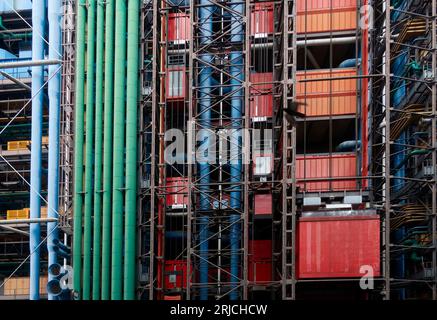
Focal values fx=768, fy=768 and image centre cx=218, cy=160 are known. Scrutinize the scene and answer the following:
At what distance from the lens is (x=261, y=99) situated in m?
29.1

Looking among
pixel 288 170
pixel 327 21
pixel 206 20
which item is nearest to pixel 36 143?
pixel 206 20

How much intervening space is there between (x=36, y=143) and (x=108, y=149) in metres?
3.37

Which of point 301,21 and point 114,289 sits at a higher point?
point 301,21

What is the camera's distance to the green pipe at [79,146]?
88.7ft

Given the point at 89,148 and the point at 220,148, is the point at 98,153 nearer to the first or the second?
the point at 89,148

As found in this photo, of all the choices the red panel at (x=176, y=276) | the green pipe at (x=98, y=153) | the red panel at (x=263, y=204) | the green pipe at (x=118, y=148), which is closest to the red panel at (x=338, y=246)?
the red panel at (x=263, y=204)

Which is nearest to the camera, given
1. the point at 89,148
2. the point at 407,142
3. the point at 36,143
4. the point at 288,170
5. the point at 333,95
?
the point at 288,170

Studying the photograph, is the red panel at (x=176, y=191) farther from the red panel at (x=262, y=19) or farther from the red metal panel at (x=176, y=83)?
the red panel at (x=262, y=19)

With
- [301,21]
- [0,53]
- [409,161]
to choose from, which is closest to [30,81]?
[0,53]

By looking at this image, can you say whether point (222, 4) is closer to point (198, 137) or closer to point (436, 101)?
point (198, 137)

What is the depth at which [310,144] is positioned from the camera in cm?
3275

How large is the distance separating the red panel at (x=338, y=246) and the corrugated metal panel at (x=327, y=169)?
3.77 m

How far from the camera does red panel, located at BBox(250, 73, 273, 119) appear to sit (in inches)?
1130

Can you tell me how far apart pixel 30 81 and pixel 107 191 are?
7913mm
